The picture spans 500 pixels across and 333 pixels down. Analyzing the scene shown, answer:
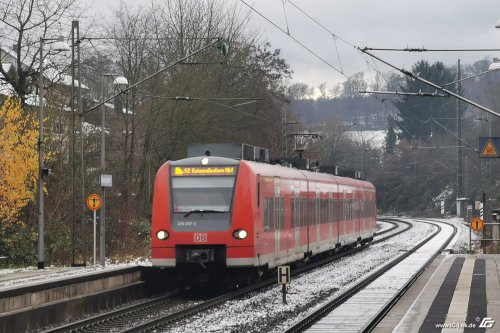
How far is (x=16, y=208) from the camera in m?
35.5

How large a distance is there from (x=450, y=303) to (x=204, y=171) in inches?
253

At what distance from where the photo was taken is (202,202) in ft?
72.2

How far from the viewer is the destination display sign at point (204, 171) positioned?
22172 mm

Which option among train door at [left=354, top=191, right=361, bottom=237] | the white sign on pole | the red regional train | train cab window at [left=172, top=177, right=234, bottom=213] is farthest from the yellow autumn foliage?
the white sign on pole

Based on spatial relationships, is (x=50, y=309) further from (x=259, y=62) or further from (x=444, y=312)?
(x=259, y=62)

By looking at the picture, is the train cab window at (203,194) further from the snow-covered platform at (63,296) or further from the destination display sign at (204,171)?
the snow-covered platform at (63,296)

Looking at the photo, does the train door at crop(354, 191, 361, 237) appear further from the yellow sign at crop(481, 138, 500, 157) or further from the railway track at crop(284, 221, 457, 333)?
the yellow sign at crop(481, 138, 500, 157)

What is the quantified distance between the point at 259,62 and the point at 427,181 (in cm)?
3530

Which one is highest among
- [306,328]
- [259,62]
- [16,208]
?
[259,62]

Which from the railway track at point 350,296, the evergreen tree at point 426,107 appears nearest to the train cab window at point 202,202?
the railway track at point 350,296

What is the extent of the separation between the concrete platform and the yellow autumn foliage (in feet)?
49.3

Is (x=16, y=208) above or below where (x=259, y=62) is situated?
below

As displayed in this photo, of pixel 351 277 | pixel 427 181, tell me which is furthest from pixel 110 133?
pixel 427 181

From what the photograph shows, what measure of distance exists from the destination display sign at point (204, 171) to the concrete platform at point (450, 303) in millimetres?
4693
